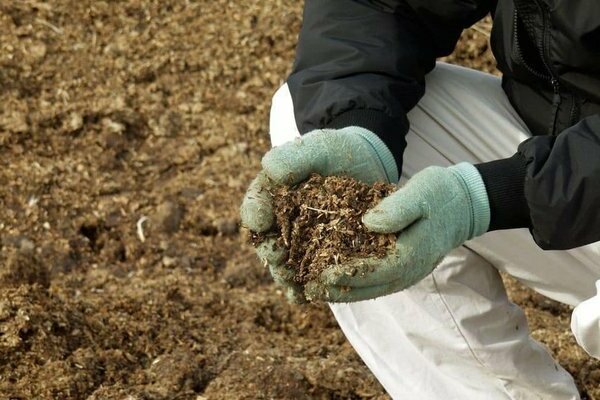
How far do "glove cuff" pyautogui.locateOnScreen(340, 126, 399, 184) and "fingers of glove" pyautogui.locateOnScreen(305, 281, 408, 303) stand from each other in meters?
0.25

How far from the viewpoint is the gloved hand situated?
64.4 inches

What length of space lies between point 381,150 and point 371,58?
0.25 metres

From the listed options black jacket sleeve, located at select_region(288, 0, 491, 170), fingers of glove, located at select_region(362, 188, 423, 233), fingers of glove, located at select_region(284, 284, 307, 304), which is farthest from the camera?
black jacket sleeve, located at select_region(288, 0, 491, 170)

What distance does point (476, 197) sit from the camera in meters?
1.64

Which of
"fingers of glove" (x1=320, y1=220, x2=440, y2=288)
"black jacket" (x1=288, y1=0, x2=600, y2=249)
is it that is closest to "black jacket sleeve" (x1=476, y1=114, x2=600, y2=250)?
"black jacket" (x1=288, y1=0, x2=600, y2=249)

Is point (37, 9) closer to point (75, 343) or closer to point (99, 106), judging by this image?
point (99, 106)

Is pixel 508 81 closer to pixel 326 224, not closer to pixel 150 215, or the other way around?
pixel 326 224

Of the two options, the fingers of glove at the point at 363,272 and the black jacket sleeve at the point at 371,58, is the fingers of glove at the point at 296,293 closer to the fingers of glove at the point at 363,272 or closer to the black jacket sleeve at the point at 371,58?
the fingers of glove at the point at 363,272

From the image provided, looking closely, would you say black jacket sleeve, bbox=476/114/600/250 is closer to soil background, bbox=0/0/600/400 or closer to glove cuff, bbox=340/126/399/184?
glove cuff, bbox=340/126/399/184

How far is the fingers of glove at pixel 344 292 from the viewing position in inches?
62.9

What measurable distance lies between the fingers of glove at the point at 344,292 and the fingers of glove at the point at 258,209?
0.12 m

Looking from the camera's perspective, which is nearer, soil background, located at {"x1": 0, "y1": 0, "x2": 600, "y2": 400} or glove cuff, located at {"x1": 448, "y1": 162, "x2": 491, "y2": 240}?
glove cuff, located at {"x1": 448, "y1": 162, "x2": 491, "y2": 240}

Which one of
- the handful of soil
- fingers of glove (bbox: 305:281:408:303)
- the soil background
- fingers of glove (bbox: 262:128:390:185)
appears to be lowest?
the soil background

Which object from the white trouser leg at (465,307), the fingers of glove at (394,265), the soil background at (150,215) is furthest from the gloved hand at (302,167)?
the soil background at (150,215)
